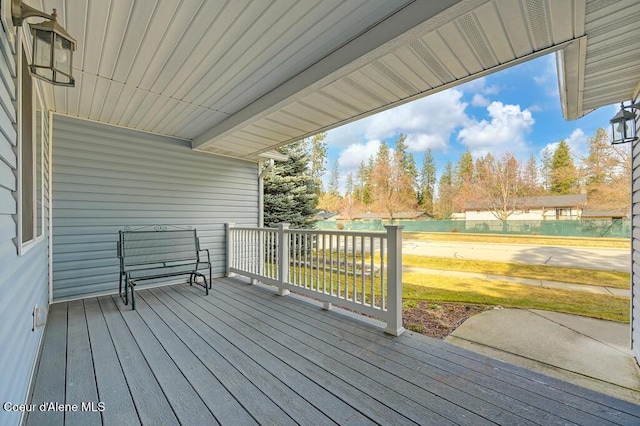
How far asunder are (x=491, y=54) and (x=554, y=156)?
3040 cm

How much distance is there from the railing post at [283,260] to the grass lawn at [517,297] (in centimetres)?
228

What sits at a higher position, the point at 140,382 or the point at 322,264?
the point at 322,264

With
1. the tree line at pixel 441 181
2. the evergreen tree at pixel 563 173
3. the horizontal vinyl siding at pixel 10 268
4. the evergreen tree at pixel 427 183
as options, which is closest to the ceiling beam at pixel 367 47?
the horizontal vinyl siding at pixel 10 268

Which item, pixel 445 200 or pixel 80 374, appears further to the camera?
pixel 445 200

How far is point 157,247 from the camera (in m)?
4.13

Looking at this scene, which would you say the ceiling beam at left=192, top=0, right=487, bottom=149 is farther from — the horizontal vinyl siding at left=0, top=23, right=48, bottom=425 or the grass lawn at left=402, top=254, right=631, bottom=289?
the grass lawn at left=402, top=254, right=631, bottom=289

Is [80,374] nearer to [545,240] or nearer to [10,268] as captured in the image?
[10,268]

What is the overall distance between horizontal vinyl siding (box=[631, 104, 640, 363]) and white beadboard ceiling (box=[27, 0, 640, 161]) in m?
0.68

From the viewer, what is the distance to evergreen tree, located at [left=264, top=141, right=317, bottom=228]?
8953mm

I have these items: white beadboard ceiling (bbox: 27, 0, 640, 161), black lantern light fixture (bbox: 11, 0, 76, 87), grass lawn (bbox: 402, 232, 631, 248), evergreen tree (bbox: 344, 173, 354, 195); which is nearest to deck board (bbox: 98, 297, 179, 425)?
black lantern light fixture (bbox: 11, 0, 76, 87)

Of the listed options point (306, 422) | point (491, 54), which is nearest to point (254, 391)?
point (306, 422)

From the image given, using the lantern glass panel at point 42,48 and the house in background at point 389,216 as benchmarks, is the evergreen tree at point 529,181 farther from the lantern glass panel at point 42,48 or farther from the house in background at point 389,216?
the lantern glass panel at point 42,48

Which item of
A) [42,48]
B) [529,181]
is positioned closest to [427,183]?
[529,181]

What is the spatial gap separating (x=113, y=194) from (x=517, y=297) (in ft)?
22.5
